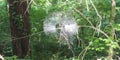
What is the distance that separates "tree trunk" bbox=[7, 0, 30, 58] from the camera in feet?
24.7

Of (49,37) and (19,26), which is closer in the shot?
(19,26)

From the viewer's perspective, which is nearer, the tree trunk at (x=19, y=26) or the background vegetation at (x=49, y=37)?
the tree trunk at (x=19, y=26)

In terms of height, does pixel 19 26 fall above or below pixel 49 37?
above

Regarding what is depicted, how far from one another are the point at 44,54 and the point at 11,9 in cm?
298

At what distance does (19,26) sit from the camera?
772 centimetres

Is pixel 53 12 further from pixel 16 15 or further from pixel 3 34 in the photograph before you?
pixel 16 15

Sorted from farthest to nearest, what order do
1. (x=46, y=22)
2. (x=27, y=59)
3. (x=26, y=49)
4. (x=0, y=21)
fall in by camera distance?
1. (x=46, y=22)
2. (x=0, y=21)
3. (x=26, y=49)
4. (x=27, y=59)

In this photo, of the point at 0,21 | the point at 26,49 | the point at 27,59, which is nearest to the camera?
the point at 27,59

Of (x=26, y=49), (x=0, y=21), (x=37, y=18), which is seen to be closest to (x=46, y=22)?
(x=37, y=18)

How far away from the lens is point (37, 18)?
38.8 feet

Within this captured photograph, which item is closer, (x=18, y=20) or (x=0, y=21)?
(x=18, y=20)

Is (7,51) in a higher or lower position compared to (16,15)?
lower

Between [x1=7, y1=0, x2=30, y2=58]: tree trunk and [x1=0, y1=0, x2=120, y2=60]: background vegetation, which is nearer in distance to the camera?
[x1=7, y1=0, x2=30, y2=58]: tree trunk

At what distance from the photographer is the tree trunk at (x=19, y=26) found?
7.54 m
